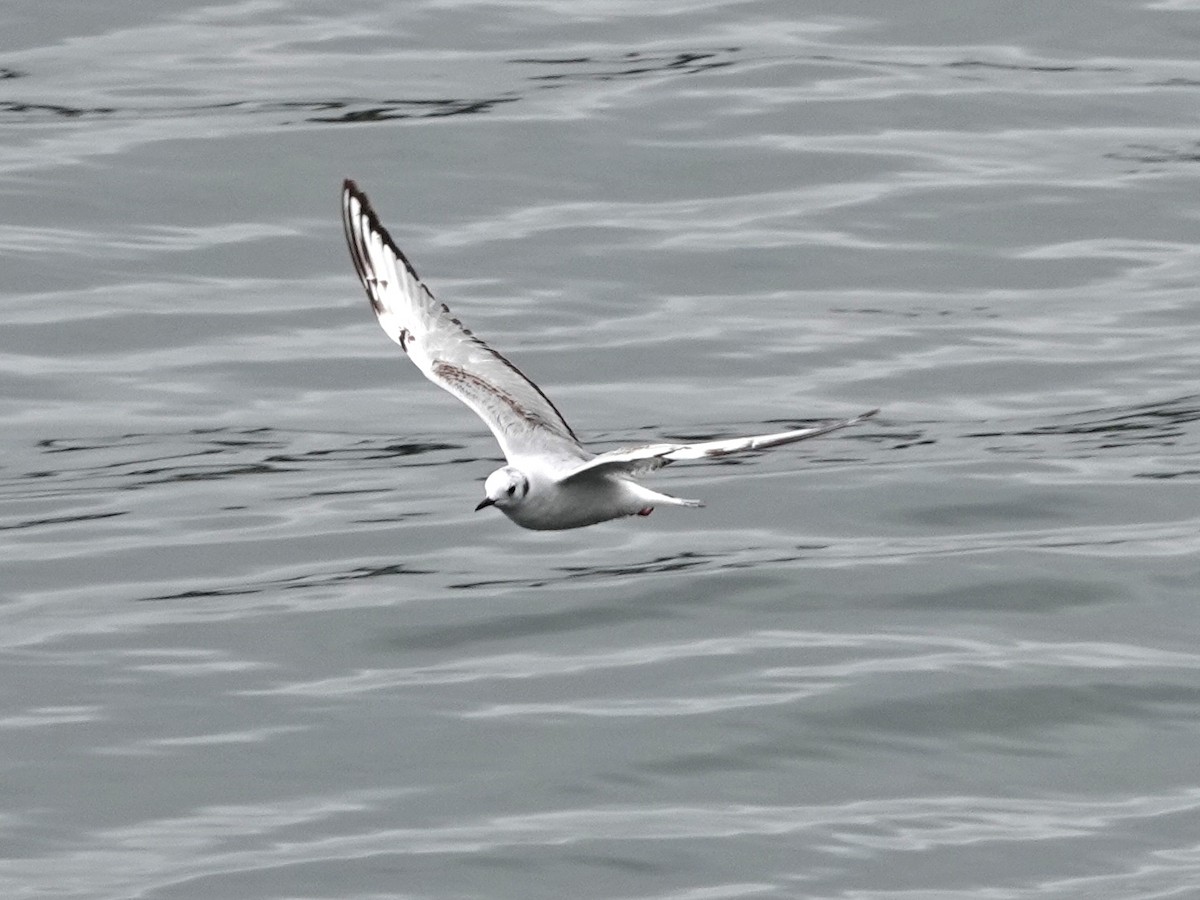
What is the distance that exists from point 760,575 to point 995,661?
5.14 ft

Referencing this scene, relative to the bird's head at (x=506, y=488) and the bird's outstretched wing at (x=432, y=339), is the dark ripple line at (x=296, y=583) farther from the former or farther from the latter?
the bird's head at (x=506, y=488)

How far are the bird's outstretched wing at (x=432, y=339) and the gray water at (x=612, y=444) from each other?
1.59 metres

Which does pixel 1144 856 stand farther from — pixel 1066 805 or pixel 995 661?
pixel 995 661

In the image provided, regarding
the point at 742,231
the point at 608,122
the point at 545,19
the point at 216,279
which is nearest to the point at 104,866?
the point at 216,279

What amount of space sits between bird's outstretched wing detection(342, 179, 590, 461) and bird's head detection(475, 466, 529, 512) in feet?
3.48

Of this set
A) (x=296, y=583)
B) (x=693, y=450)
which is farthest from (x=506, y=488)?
(x=296, y=583)

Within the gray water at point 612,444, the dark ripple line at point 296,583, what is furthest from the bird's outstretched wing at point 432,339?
the dark ripple line at point 296,583

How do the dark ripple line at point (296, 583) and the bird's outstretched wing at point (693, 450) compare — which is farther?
the dark ripple line at point (296, 583)

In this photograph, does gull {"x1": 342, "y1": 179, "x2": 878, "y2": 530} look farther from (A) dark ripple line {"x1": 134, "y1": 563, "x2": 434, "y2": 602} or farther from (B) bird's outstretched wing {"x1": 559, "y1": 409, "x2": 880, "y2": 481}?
(A) dark ripple line {"x1": 134, "y1": 563, "x2": 434, "y2": 602}

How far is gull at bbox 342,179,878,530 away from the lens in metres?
10.6

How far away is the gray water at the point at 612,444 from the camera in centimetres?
1237

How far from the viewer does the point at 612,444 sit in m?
16.2

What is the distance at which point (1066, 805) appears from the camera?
12.5 metres

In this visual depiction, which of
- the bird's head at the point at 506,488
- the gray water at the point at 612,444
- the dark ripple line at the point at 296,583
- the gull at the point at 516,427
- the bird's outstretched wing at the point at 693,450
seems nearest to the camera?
the bird's outstretched wing at the point at 693,450
